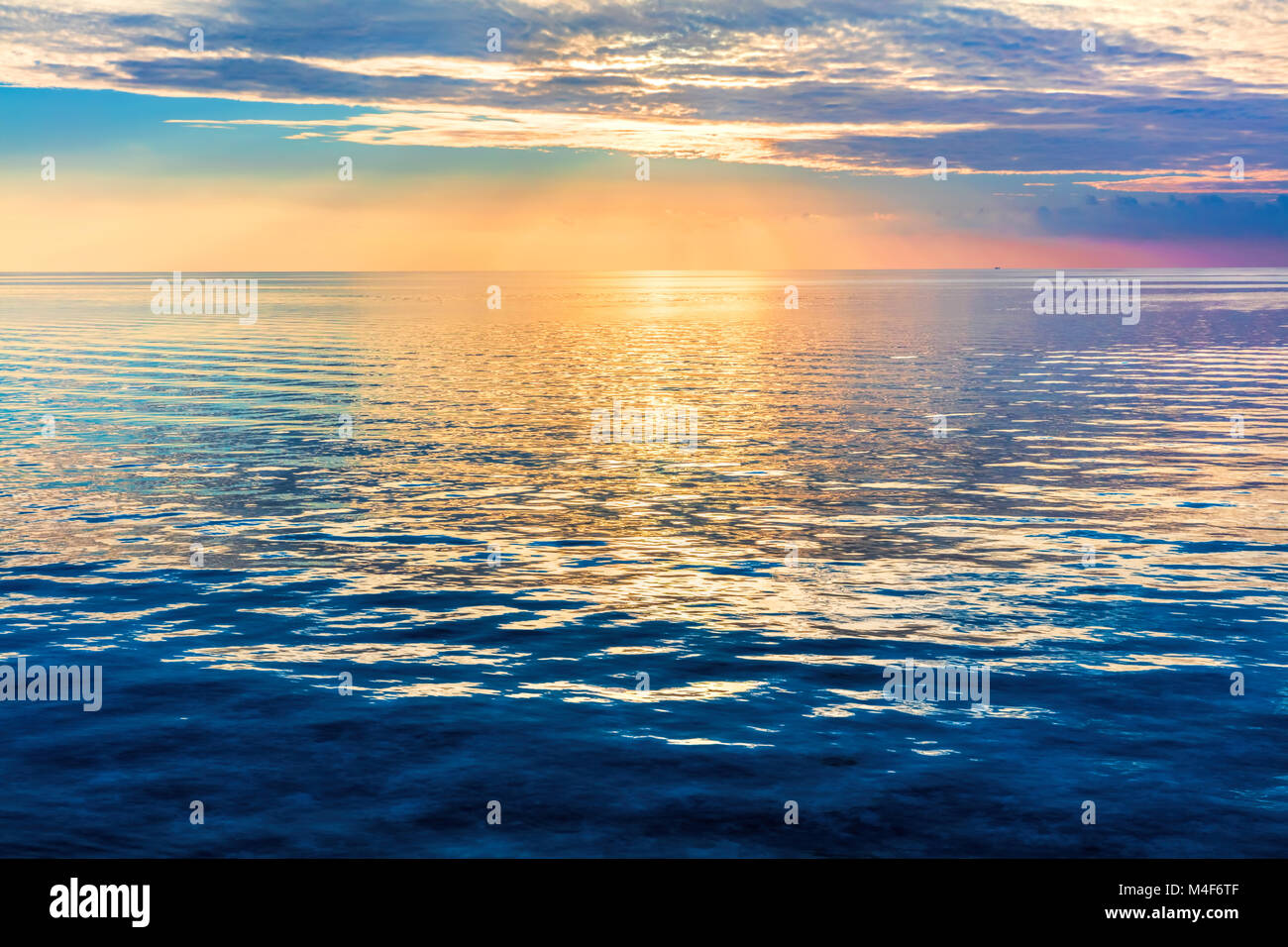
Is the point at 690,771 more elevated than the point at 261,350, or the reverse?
the point at 261,350

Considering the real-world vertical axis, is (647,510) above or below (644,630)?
above

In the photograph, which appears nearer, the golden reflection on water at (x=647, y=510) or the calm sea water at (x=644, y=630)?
the calm sea water at (x=644, y=630)

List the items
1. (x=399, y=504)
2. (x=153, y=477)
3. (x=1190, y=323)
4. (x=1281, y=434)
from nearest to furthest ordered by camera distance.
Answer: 1. (x=399, y=504)
2. (x=153, y=477)
3. (x=1281, y=434)
4. (x=1190, y=323)

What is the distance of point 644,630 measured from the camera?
1897cm

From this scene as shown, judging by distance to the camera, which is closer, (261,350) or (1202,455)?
(1202,455)

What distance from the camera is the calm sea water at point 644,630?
41.5ft

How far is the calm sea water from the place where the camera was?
12648 mm

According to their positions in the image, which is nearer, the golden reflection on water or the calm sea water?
the calm sea water

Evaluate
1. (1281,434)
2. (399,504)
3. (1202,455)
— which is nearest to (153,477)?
(399,504)

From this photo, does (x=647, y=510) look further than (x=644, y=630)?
Yes
